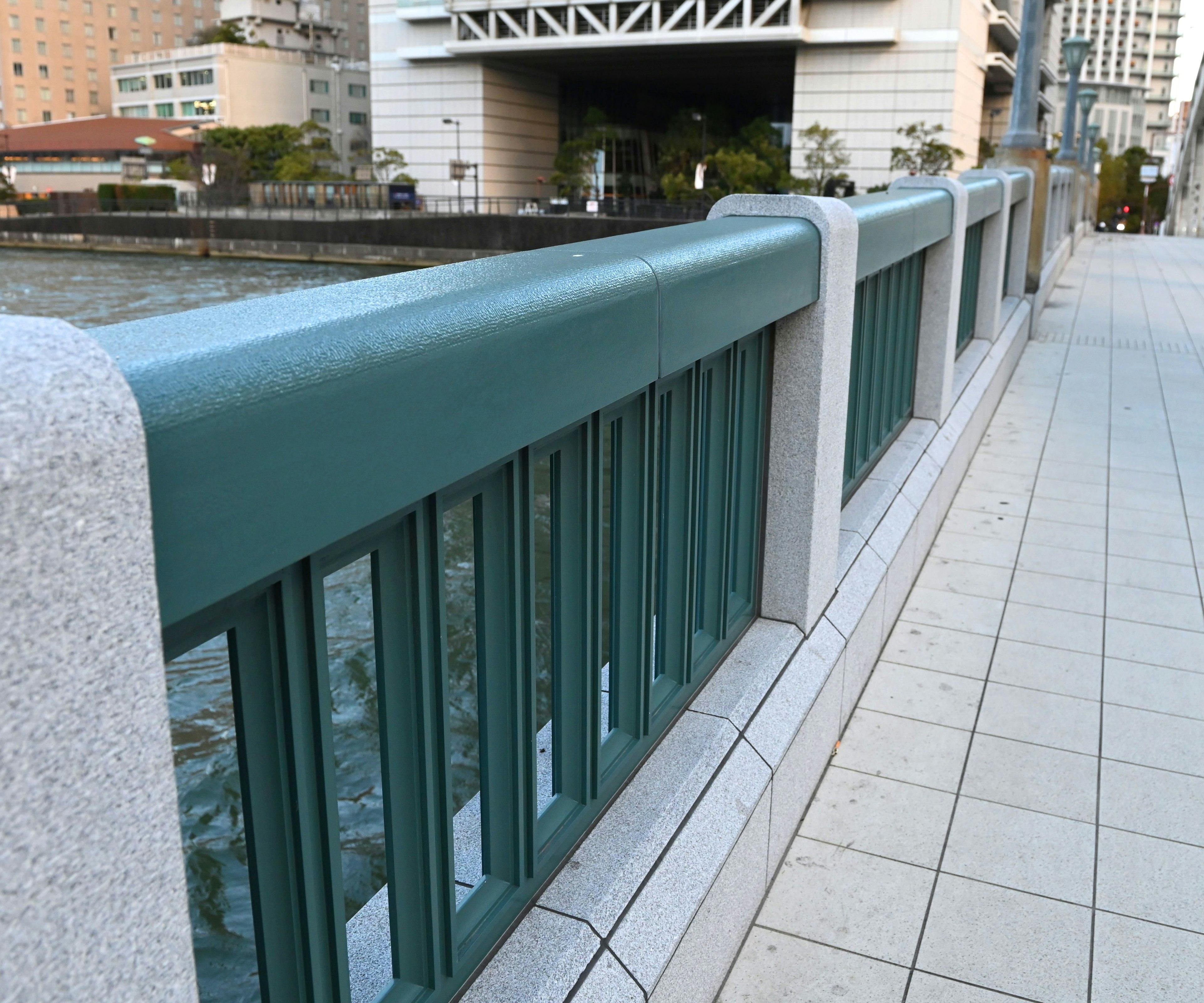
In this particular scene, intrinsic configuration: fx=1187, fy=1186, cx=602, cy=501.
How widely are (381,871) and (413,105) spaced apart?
6385cm

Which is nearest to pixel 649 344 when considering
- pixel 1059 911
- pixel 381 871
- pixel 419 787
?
pixel 419 787

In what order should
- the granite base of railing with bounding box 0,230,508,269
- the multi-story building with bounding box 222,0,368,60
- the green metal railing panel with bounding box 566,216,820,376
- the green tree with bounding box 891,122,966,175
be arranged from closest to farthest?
the green metal railing panel with bounding box 566,216,820,376
the granite base of railing with bounding box 0,230,508,269
the green tree with bounding box 891,122,966,175
the multi-story building with bounding box 222,0,368,60

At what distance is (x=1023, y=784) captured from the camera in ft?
12.1

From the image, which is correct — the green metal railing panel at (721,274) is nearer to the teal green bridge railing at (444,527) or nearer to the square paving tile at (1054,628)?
the teal green bridge railing at (444,527)

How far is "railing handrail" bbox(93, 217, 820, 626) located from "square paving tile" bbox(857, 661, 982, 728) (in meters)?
2.35

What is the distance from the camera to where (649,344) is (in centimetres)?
223

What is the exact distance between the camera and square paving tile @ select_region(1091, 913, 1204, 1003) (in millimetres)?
2711

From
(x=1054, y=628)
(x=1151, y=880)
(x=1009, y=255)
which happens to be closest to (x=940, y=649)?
(x=1054, y=628)

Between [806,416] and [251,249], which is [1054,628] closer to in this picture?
[806,416]

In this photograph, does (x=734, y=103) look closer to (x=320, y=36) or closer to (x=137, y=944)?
(x=320, y=36)

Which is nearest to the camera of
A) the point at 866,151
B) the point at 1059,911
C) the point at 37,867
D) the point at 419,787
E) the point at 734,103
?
the point at 37,867

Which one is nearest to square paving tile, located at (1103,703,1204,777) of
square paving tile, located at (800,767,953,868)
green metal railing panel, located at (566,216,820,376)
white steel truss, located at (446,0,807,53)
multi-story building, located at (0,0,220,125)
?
square paving tile, located at (800,767,953,868)

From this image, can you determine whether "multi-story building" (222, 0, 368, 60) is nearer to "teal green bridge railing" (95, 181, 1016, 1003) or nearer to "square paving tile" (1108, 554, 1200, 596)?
"square paving tile" (1108, 554, 1200, 596)

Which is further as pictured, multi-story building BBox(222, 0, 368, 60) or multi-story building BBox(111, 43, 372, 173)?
multi-story building BBox(222, 0, 368, 60)
